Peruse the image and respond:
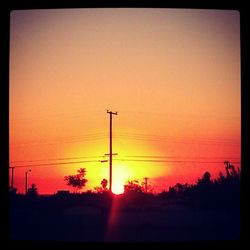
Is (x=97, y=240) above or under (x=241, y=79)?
under

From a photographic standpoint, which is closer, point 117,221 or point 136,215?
point 117,221

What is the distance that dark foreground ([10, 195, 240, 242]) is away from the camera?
2199 millimetres

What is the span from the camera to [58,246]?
2.08 m

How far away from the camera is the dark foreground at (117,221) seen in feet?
7.22

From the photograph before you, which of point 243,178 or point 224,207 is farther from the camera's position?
point 224,207

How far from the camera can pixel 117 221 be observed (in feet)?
25.4

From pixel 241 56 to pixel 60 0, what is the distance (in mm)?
879

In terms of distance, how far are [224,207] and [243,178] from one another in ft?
3.52

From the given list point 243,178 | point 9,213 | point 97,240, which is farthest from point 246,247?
point 9,213
